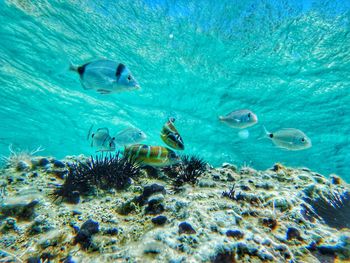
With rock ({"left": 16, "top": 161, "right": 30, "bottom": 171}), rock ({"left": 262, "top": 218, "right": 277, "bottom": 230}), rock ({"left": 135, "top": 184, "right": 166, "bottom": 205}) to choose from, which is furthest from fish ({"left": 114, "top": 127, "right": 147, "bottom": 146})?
rock ({"left": 262, "top": 218, "right": 277, "bottom": 230})

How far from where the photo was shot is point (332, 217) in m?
3.18

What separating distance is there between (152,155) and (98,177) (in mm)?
955

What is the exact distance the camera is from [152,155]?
362 cm

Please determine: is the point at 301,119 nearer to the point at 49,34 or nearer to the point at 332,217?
the point at 332,217

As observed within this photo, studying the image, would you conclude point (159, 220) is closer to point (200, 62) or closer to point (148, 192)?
point (148, 192)

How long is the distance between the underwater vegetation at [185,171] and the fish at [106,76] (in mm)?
1576

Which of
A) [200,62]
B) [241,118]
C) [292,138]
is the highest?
[200,62]

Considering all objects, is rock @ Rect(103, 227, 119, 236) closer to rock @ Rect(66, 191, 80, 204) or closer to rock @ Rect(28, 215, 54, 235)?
rock @ Rect(28, 215, 54, 235)

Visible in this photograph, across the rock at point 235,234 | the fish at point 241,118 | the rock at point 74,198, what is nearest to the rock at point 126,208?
the rock at point 74,198

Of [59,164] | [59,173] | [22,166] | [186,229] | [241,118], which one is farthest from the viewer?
[241,118]

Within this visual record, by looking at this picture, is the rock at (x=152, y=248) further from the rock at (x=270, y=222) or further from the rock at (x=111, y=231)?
the rock at (x=270, y=222)

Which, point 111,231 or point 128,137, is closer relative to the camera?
point 111,231

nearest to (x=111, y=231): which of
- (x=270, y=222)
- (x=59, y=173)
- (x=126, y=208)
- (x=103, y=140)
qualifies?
(x=126, y=208)

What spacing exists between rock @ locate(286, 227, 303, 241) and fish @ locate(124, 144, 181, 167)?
1.76 m
